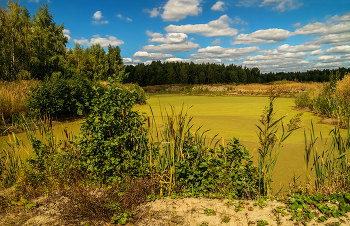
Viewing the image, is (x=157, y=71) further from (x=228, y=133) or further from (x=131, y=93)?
(x=131, y=93)

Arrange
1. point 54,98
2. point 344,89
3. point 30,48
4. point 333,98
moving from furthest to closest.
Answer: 1. point 30,48
2. point 344,89
3. point 333,98
4. point 54,98

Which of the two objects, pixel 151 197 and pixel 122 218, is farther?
pixel 151 197

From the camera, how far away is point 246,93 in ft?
75.4

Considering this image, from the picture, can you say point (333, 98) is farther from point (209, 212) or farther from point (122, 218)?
point (122, 218)

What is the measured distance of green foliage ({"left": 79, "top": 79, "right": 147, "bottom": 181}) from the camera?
2658 millimetres

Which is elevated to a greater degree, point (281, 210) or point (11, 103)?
point (11, 103)

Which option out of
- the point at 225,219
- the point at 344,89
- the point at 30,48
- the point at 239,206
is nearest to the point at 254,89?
the point at 344,89

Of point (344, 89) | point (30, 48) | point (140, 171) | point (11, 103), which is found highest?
point (30, 48)

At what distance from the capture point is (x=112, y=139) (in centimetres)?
268

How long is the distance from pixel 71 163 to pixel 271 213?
2.40 m

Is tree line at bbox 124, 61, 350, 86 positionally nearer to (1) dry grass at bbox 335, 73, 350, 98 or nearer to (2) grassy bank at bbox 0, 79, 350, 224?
(1) dry grass at bbox 335, 73, 350, 98

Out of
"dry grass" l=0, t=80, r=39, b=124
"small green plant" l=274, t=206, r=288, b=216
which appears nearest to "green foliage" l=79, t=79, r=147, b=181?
"small green plant" l=274, t=206, r=288, b=216

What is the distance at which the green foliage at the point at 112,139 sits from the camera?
2658mm

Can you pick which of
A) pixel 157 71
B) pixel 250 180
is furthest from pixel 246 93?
pixel 157 71
